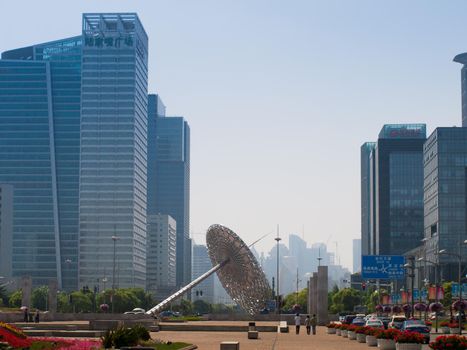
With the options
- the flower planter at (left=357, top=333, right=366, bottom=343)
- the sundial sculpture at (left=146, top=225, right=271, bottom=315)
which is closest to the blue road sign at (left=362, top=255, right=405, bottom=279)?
the flower planter at (left=357, top=333, right=366, bottom=343)

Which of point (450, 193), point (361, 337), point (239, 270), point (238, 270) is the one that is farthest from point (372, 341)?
point (450, 193)

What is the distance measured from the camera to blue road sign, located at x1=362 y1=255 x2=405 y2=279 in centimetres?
9488

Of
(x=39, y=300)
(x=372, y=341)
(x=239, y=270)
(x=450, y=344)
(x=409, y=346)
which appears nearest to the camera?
(x=450, y=344)

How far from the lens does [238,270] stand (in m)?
134

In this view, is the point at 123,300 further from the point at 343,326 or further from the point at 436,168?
the point at 343,326

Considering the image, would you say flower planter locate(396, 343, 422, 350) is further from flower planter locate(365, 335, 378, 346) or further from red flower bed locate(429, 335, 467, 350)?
flower planter locate(365, 335, 378, 346)

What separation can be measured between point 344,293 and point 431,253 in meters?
22.3

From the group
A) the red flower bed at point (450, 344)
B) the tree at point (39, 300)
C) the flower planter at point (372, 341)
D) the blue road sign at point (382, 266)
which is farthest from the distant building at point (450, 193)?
the red flower bed at point (450, 344)

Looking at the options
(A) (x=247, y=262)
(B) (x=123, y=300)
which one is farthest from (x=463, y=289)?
(B) (x=123, y=300)

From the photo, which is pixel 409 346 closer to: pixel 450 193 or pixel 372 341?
pixel 372 341

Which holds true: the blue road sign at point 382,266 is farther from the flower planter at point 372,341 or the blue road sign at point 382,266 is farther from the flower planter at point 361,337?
the flower planter at point 372,341

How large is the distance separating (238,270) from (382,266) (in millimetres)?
41395

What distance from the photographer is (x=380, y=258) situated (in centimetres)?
9562

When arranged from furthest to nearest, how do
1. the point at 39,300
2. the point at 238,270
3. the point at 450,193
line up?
the point at 450,193, the point at 39,300, the point at 238,270
